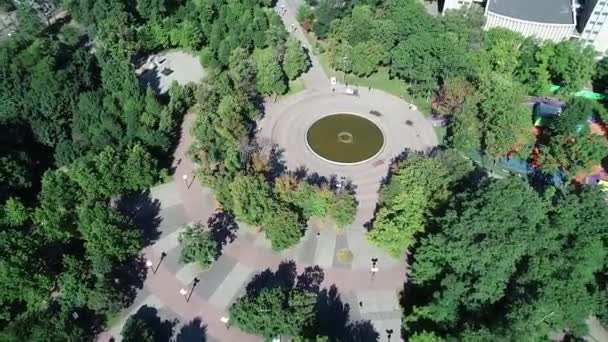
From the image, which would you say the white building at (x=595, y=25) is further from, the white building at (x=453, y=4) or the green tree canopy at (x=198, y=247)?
the green tree canopy at (x=198, y=247)

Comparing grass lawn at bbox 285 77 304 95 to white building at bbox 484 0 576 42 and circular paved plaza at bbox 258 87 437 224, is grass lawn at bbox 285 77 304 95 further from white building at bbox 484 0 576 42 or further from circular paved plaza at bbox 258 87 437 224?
white building at bbox 484 0 576 42

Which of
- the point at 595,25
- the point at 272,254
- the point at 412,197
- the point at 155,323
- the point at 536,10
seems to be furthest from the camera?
the point at 536,10

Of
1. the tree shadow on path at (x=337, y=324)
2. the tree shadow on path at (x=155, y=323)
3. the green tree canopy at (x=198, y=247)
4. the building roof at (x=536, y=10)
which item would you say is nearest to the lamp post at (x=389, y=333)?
the tree shadow on path at (x=337, y=324)

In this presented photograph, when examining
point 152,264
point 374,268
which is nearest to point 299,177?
point 374,268

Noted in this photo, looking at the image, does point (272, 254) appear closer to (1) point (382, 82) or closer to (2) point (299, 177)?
(2) point (299, 177)

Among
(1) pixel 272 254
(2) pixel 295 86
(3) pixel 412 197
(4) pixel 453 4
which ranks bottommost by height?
(1) pixel 272 254

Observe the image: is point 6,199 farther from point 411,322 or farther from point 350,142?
point 411,322
